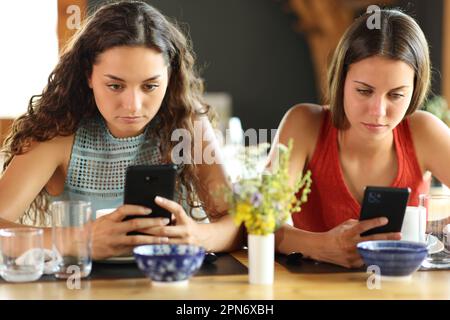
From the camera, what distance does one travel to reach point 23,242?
1.77 metres

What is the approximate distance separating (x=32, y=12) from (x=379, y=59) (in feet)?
12.7

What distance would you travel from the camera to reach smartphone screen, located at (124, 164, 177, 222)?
183 cm

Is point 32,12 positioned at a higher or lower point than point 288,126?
higher

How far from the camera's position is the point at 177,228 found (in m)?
1.92

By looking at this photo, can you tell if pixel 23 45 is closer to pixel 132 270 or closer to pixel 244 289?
pixel 132 270

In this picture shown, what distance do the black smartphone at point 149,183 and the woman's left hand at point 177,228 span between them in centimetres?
2

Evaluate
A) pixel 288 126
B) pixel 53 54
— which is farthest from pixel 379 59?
pixel 53 54

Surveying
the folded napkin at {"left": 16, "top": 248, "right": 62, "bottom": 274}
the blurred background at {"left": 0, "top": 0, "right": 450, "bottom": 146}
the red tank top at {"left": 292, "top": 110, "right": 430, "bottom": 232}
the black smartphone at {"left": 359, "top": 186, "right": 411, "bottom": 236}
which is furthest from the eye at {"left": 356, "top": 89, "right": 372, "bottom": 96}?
the blurred background at {"left": 0, "top": 0, "right": 450, "bottom": 146}

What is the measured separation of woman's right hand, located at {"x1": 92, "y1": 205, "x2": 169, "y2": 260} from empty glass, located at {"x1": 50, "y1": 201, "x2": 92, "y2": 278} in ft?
0.29

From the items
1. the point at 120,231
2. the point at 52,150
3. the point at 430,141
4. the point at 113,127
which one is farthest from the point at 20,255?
the point at 430,141

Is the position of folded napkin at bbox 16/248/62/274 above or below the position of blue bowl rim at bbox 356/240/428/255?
below

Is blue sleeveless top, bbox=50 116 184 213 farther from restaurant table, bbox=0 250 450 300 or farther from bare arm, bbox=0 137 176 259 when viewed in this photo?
restaurant table, bbox=0 250 450 300

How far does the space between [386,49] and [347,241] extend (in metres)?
0.58
